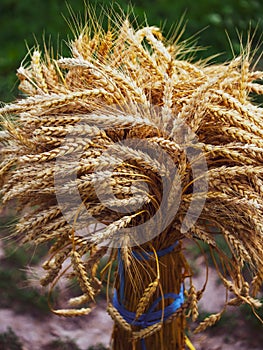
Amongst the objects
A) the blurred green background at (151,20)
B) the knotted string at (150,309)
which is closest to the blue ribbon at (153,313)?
the knotted string at (150,309)

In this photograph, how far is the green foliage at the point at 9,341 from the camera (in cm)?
233

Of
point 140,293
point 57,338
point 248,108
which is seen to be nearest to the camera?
point 248,108

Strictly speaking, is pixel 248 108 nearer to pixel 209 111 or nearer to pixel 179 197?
pixel 209 111

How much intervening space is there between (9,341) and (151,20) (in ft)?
8.45

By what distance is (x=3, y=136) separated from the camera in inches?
50.6

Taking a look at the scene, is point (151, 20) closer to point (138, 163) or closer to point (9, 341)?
point (9, 341)

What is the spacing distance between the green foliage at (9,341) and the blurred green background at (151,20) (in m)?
2.07

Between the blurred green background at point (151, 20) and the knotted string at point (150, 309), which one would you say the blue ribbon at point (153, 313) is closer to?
the knotted string at point (150, 309)

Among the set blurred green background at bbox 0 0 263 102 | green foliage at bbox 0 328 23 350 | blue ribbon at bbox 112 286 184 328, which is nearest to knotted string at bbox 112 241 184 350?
blue ribbon at bbox 112 286 184 328

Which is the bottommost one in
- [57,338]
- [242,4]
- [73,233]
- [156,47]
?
[57,338]

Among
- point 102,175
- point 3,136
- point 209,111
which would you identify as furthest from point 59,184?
point 209,111

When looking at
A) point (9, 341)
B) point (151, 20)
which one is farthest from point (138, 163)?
point (151, 20)

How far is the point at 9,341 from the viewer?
7.72ft

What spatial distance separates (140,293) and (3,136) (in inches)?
18.4
